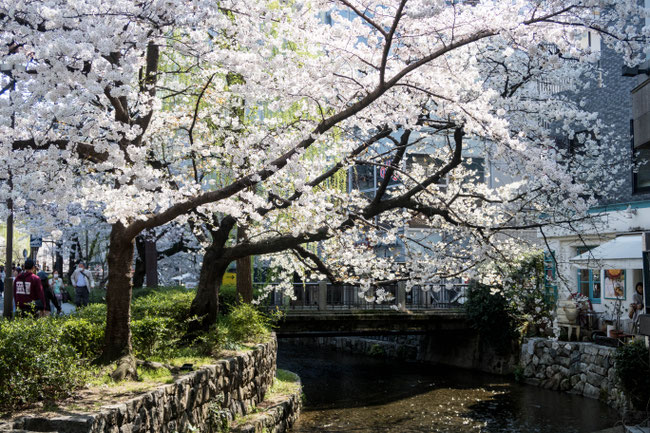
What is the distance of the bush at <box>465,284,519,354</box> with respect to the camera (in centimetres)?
2056

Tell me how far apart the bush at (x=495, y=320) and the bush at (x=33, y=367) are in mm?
15691

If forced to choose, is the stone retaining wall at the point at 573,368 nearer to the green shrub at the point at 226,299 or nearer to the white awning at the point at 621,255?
the white awning at the point at 621,255

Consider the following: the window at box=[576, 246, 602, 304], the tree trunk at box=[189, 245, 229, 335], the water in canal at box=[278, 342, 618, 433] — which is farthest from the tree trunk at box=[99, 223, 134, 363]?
the window at box=[576, 246, 602, 304]

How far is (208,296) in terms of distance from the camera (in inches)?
463

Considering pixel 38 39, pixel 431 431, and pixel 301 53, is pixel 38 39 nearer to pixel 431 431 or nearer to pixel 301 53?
pixel 301 53

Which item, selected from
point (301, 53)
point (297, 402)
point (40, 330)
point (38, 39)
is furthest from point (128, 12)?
point (297, 402)

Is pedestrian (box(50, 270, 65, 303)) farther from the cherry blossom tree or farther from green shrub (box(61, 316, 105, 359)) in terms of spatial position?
A: green shrub (box(61, 316, 105, 359))

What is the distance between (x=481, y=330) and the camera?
21.2 metres

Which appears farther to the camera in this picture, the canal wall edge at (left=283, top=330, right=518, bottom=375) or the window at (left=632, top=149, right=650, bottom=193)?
the canal wall edge at (left=283, top=330, right=518, bottom=375)

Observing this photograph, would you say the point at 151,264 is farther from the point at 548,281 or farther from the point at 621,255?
the point at 621,255

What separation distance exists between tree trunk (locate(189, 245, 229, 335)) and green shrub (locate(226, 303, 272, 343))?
447mm

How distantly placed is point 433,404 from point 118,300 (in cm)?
1000

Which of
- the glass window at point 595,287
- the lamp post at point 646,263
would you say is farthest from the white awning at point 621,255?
the glass window at point 595,287

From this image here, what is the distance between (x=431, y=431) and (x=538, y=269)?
891 cm
